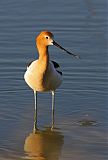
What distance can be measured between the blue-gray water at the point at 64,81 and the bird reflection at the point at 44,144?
0.01 m

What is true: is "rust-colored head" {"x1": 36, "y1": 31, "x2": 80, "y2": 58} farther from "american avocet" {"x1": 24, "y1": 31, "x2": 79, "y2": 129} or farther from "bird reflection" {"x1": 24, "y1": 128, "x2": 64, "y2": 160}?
"bird reflection" {"x1": 24, "y1": 128, "x2": 64, "y2": 160}

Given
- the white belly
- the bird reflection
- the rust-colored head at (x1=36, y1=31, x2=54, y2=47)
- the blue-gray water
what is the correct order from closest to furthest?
1. the bird reflection
2. the blue-gray water
3. the rust-colored head at (x1=36, y1=31, x2=54, y2=47)
4. the white belly

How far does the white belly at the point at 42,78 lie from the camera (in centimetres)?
975

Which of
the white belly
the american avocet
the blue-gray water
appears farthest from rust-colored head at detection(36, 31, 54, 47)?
the blue-gray water

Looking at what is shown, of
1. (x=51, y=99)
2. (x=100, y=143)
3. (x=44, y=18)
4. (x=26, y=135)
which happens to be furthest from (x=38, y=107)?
(x=44, y=18)

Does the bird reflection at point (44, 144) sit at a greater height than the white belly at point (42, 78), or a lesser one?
lesser

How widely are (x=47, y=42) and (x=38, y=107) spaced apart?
115 cm

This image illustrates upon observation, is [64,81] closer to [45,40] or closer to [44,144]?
[45,40]

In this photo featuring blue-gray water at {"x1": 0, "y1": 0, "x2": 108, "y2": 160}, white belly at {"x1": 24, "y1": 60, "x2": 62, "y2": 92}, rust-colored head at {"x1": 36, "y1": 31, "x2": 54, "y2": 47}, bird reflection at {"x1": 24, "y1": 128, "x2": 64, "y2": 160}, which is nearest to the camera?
bird reflection at {"x1": 24, "y1": 128, "x2": 64, "y2": 160}

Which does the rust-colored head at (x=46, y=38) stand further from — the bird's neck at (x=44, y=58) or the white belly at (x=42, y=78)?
the white belly at (x=42, y=78)

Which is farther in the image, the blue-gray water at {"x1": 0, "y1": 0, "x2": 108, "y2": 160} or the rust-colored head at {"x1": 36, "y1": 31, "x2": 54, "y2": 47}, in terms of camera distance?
the rust-colored head at {"x1": 36, "y1": 31, "x2": 54, "y2": 47}

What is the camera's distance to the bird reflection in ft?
28.5

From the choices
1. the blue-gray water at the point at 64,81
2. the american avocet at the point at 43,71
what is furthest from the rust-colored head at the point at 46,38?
the blue-gray water at the point at 64,81

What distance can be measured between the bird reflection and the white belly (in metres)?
0.62
